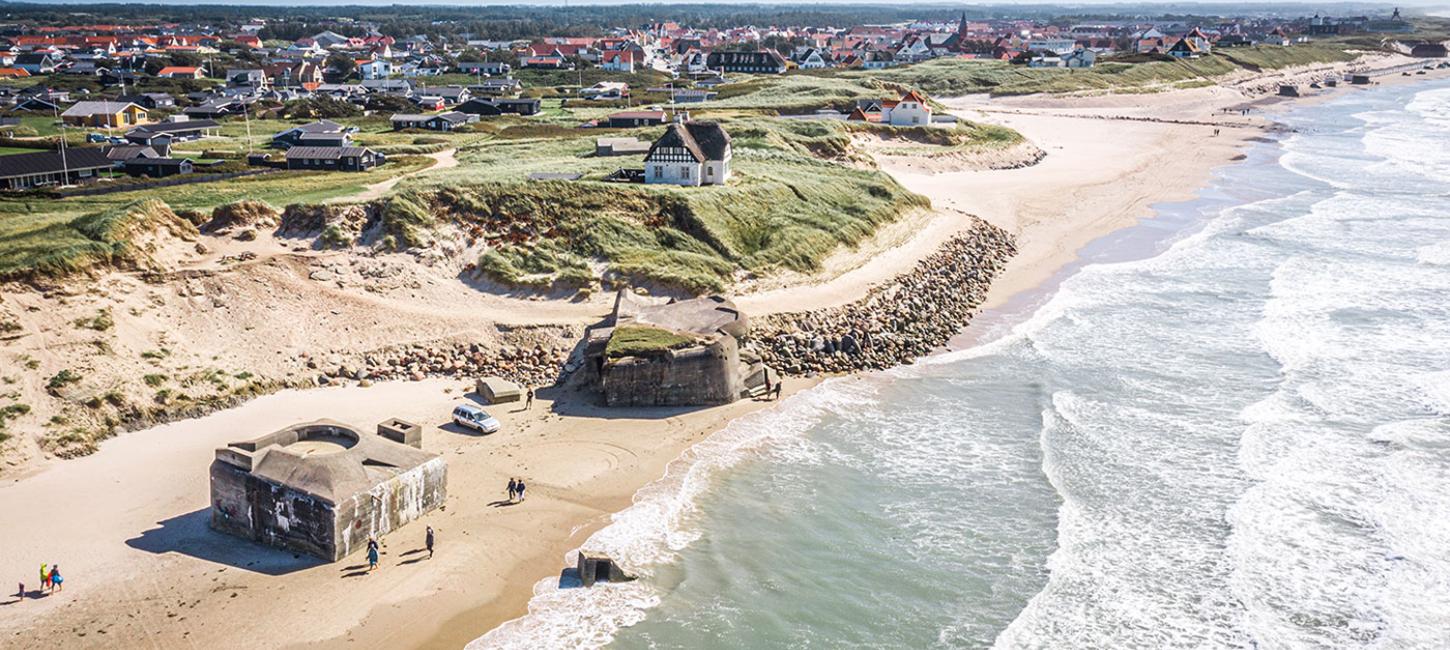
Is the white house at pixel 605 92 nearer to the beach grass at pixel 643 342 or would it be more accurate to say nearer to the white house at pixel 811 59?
the white house at pixel 811 59

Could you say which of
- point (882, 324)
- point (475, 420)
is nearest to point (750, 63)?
point (882, 324)

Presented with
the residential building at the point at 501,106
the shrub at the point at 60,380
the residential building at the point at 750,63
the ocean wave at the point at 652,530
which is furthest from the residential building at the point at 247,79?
the ocean wave at the point at 652,530

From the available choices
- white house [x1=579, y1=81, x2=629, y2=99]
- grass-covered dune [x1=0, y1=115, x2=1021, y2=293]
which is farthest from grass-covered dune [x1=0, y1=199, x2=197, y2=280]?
white house [x1=579, y1=81, x2=629, y2=99]

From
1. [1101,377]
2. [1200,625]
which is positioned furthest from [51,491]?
[1101,377]

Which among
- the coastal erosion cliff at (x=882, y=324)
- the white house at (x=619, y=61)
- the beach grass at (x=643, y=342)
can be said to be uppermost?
the white house at (x=619, y=61)

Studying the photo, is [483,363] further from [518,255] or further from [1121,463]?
[1121,463]

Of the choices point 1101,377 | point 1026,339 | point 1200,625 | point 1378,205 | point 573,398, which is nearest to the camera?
point 1200,625

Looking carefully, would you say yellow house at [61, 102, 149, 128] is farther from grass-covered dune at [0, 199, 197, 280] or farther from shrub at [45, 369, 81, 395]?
shrub at [45, 369, 81, 395]
